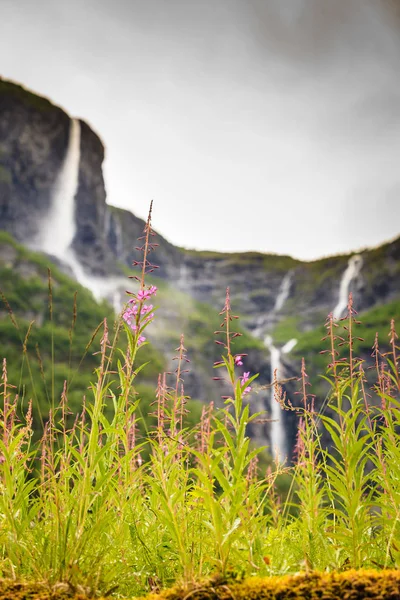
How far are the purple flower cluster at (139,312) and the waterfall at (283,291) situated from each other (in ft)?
437

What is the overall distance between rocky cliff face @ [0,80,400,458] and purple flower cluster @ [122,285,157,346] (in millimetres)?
59731

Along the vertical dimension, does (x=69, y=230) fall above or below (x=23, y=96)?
below

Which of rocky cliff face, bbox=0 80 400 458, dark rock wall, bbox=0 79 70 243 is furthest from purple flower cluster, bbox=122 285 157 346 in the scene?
dark rock wall, bbox=0 79 70 243

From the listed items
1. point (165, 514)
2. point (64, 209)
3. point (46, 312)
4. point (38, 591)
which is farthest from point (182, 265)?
point (38, 591)

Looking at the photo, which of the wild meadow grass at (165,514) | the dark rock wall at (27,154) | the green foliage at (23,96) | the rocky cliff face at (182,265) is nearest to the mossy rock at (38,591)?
the wild meadow grass at (165,514)

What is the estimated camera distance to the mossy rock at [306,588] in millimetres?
1846

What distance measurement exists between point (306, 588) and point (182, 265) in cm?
14242

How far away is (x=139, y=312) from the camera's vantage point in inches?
112

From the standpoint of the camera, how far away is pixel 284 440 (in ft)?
201

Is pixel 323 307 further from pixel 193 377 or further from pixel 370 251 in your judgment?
pixel 193 377

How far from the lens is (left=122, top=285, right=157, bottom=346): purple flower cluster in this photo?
290 cm

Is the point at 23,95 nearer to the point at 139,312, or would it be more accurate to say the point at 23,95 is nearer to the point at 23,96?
the point at 23,96

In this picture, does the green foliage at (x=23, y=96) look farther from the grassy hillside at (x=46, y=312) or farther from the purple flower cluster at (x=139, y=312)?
the purple flower cluster at (x=139, y=312)

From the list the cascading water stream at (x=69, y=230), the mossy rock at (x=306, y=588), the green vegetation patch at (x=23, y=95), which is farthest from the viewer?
the green vegetation patch at (x=23, y=95)
